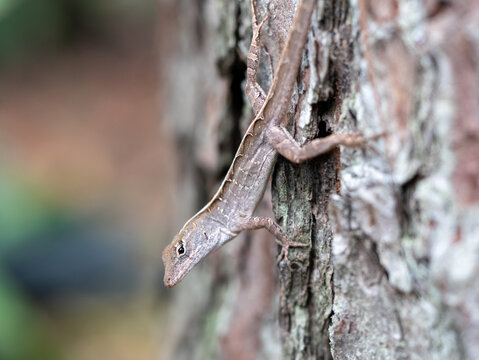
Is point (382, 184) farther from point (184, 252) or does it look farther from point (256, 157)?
point (184, 252)

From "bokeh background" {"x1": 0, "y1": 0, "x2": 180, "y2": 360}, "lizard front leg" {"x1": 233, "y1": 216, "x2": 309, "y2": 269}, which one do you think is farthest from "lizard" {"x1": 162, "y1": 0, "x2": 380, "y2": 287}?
"bokeh background" {"x1": 0, "y1": 0, "x2": 180, "y2": 360}

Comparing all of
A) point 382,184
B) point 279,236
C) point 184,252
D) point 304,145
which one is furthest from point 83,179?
point 382,184

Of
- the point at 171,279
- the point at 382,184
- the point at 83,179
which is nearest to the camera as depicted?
the point at 382,184

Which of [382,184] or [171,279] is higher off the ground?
[171,279]

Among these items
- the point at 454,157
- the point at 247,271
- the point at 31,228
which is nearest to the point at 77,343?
the point at 31,228

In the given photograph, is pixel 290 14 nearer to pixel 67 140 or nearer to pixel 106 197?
pixel 106 197

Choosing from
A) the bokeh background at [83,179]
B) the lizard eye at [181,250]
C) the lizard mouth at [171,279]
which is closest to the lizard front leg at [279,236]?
the lizard eye at [181,250]
